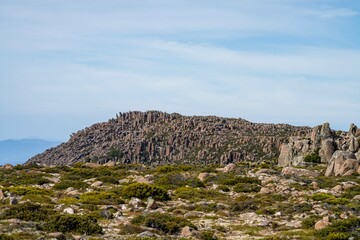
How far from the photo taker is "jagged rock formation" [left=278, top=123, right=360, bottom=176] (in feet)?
165

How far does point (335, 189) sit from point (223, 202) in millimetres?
10605

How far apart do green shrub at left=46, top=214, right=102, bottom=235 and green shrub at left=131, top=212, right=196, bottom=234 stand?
2.58 meters

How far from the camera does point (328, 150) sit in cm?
7412

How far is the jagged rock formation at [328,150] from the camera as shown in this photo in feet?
165

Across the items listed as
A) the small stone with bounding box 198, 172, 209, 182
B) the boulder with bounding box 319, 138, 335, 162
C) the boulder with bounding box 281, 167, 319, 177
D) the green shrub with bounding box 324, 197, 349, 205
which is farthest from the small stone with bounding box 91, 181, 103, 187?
the boulder with bounding box 319, 138, 335, 162

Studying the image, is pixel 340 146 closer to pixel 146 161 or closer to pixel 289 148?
pixel 289 148

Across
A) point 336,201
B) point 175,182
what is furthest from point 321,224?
point 175,182

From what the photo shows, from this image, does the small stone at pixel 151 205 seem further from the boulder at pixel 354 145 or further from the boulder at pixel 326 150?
the boulder at pixel 326 150

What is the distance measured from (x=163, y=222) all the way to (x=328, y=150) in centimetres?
5653

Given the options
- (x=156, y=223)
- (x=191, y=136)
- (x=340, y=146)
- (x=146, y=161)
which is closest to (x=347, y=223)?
(x=156, y=223)

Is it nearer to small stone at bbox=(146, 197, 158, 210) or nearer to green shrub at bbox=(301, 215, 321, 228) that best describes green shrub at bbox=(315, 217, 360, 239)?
green shrub at bbox=(301, 215, 321, 228)

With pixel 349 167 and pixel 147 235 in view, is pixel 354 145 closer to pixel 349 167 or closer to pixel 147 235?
pixel 349 167

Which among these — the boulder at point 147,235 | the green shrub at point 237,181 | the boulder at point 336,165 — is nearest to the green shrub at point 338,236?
the boulder at point 147,235

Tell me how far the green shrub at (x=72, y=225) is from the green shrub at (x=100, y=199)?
7093 mm
